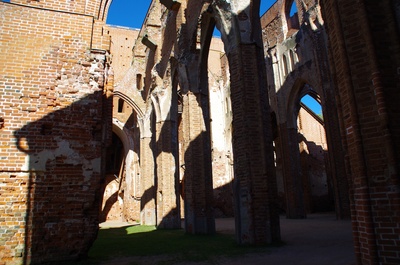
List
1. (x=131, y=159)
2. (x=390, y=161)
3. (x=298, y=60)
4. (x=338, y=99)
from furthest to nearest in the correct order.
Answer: (x=131, y=159), (x=298, y=60), (x=338, y=99), (x=390, y=161)

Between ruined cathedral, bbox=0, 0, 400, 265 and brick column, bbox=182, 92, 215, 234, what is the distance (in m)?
0.05

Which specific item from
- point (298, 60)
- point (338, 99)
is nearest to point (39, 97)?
point (338, 99)

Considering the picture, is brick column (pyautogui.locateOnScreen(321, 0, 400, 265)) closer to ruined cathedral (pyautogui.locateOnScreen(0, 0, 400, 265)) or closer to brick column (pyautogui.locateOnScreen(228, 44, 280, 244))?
ruined cathedral (pyautogui.locateOnScreen(0, 0, 400, 265))

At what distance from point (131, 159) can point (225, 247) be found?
592 inches

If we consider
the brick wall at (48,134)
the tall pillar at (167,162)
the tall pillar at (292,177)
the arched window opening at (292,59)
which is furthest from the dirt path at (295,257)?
the arched window opening at (292,59)

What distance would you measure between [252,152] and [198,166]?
3.85m

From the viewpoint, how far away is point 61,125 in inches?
244

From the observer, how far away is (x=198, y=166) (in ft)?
35.6

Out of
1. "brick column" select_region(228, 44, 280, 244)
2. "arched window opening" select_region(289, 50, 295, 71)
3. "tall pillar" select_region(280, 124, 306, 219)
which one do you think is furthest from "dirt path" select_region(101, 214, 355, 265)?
"arched window opening" select_region(289, 50, 295, 71)

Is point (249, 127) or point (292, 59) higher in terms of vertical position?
point (292, 59)

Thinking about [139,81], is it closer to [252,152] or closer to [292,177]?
[292,177]

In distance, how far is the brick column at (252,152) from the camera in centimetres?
702

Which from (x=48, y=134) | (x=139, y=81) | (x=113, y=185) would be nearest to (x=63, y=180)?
(x=48, y=134)

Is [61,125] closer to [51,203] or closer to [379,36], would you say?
[51,203]
